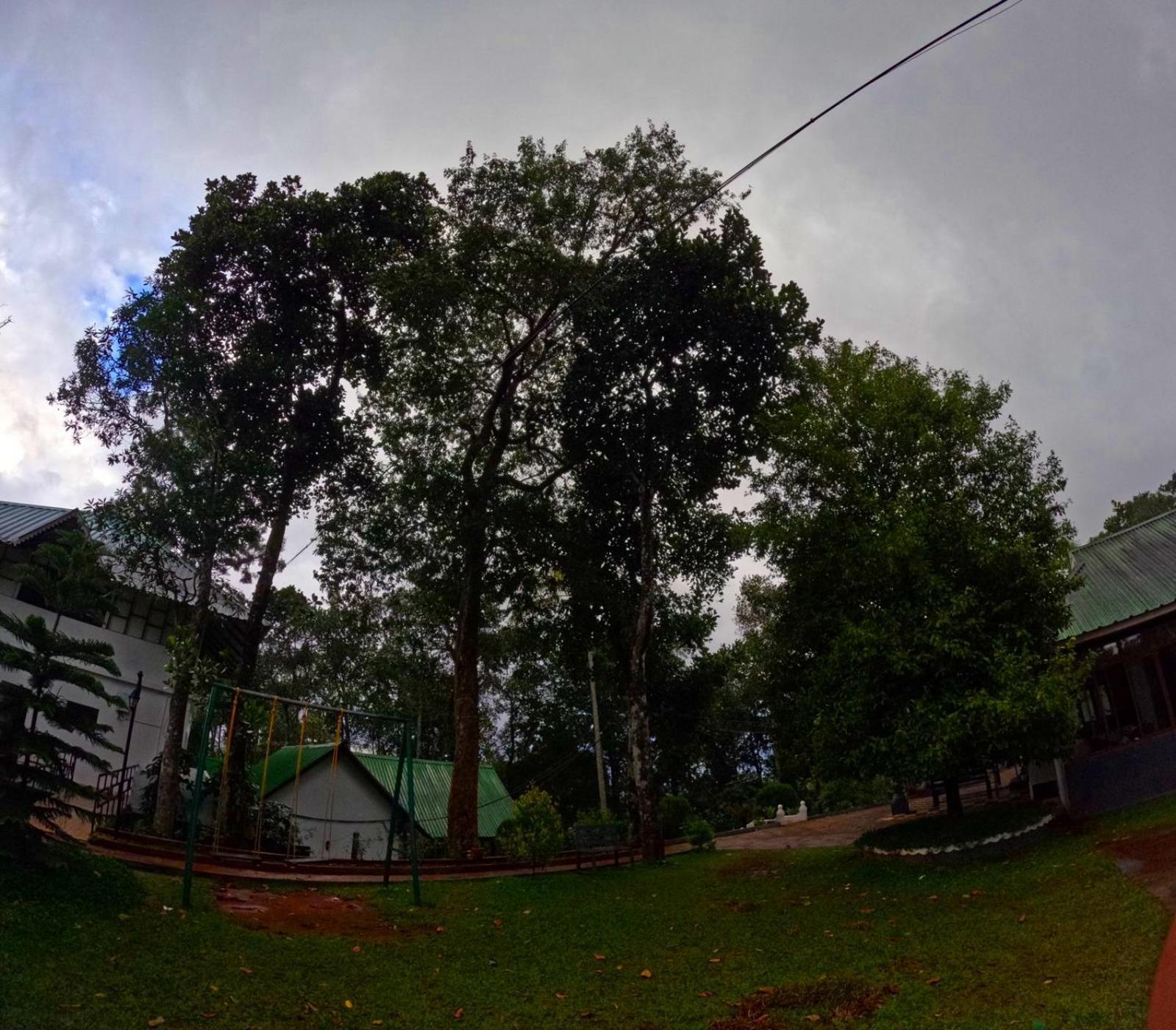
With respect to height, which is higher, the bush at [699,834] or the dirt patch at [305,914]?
the bush at [699,834]

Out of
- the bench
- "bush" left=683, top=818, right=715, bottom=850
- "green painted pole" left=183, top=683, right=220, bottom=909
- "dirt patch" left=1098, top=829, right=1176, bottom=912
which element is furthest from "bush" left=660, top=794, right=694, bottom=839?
"green painted pole" left=183, top=683, right=220, bottom=909

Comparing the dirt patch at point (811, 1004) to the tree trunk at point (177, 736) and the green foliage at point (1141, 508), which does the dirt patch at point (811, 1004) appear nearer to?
the tree trunk at point (177, 736)

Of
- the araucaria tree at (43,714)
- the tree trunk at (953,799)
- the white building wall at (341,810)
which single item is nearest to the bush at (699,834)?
the tree trunk at (953,799)

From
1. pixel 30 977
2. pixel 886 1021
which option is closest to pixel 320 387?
pixel 30 977

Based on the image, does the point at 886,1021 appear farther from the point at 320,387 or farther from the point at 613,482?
the point at 320,387

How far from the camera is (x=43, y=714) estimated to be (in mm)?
9727

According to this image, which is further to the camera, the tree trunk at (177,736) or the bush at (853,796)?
the bush at (853,796)

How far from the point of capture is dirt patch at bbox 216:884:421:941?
420 inches

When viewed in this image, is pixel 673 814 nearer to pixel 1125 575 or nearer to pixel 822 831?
pixel 822 831

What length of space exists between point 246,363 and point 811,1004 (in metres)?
17.9

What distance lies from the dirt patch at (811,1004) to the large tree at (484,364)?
1328 cm

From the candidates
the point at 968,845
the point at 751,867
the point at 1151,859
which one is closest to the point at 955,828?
the point at 968,845

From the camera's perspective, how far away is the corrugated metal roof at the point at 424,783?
2545 centimetres

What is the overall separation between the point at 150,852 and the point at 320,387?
11926 millimetres
